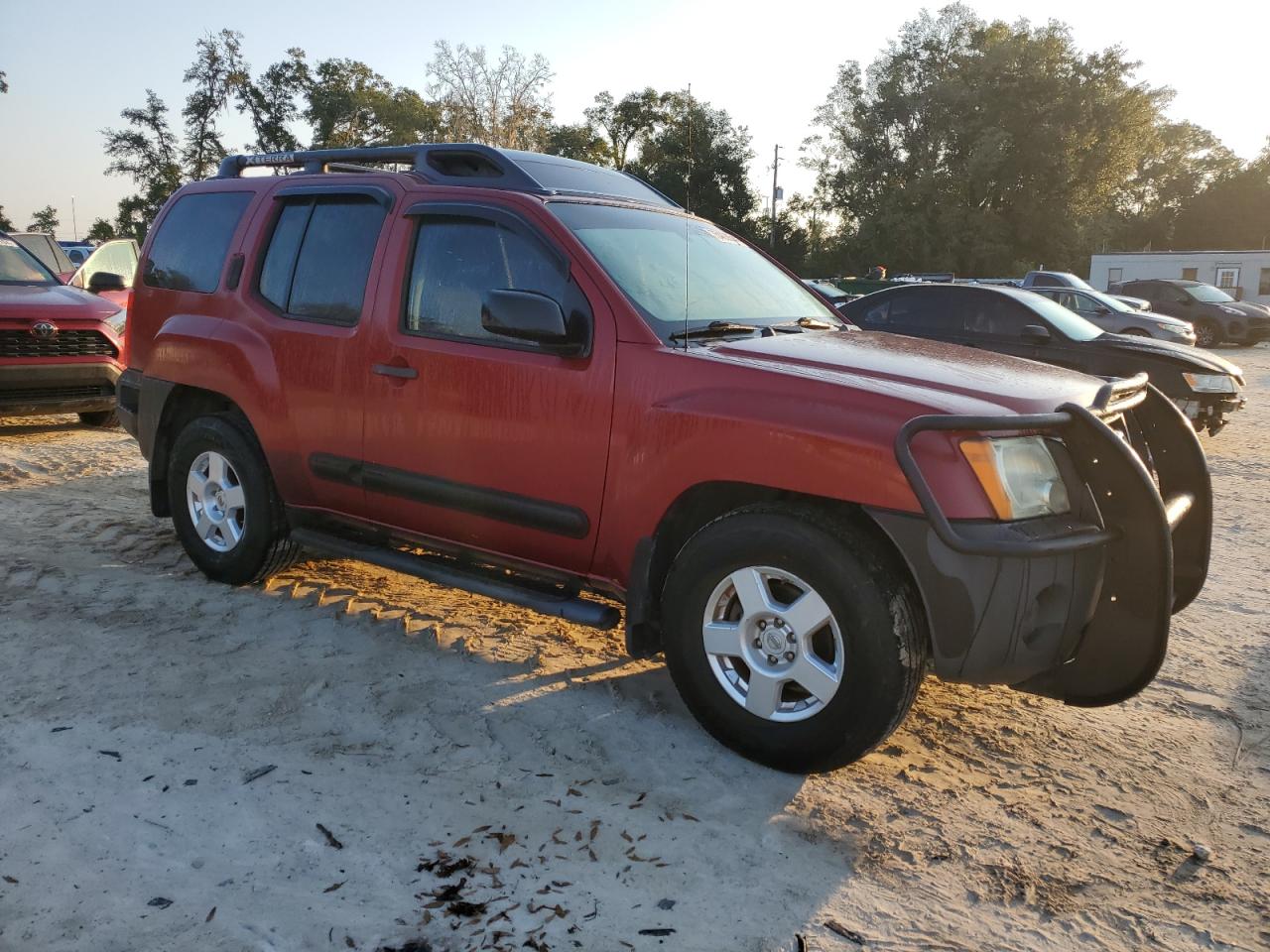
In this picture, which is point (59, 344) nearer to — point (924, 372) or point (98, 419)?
point (98, 419)

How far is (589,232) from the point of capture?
3.95 metres

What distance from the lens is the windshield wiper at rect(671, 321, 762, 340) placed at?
367 cm

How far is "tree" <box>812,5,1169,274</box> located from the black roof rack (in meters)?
47.2

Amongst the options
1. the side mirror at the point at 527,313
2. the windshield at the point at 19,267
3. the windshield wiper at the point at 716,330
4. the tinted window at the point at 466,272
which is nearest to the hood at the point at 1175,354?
the windshield wiper at the point at 716,330

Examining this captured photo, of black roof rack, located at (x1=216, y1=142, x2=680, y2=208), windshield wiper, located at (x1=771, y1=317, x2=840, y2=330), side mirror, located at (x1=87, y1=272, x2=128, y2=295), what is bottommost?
windshield wiper, located at (x1=771, y1=317, x2=840, y2=330)

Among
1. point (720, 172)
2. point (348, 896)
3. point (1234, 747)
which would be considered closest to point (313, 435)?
point (348, 896)

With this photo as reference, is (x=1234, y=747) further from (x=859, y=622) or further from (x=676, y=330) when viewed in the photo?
(x=676, y=330)

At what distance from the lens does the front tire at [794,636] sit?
10.0ft

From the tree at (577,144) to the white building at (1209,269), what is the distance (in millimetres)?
23020

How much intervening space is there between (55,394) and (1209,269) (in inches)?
1502

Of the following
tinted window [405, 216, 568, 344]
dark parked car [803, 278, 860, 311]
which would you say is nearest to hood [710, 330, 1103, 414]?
tinted window [405, 216, 568, 344]

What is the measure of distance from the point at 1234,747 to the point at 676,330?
2.47m

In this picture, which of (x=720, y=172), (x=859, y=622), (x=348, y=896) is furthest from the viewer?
(x=720, y=172)

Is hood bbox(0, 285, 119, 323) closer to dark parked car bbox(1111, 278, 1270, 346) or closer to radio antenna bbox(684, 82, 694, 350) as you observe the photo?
radio antenna bbox(684, 82, 694, 350)
